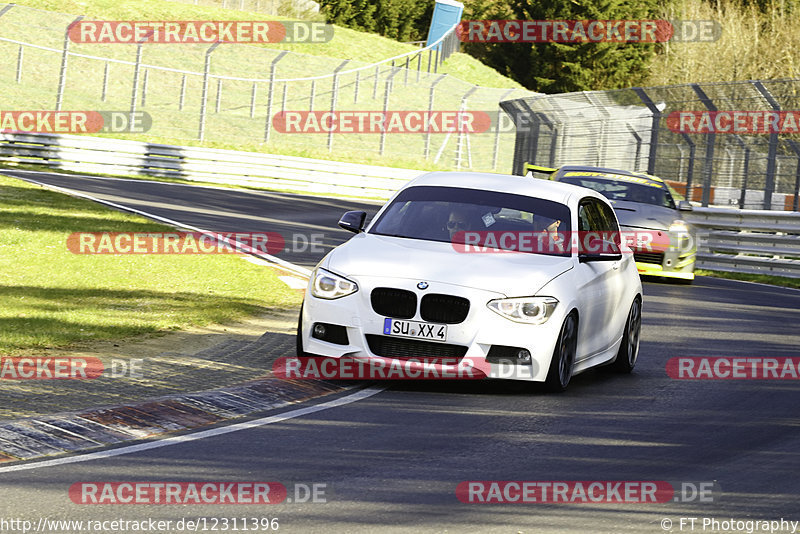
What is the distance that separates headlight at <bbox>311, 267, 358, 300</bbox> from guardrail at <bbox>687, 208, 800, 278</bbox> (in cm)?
1507

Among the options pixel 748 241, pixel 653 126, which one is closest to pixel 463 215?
pixel 748 241

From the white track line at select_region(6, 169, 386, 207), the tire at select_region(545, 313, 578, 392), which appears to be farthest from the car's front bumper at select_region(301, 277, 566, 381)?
the white track line at select_region(6, 169, 386, 207)

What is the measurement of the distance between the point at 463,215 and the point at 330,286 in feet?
4.67

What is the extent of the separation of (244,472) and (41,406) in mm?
1853

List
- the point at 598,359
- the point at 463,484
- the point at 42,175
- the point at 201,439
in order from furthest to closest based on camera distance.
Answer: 1. the point at 42,175
2. the point at 598,359
3. the point at 201,439
4. the point at 463,484

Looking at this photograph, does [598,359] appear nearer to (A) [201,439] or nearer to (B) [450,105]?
(A) [201,439]

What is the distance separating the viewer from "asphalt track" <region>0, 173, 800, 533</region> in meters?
6.03

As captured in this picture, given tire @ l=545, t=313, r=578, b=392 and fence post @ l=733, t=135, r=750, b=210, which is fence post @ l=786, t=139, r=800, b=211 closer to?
fence post @ l=733, t=135, r=750, b=210

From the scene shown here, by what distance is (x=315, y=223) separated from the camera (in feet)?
82.2

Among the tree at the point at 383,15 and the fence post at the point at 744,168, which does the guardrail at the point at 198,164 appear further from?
the tree at the point at 383,15

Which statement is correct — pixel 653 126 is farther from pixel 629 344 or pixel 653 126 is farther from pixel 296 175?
pixel 629 344

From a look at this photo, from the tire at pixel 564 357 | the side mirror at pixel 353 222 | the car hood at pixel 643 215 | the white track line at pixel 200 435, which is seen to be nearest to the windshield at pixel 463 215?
the side mirror at pixel 353 222

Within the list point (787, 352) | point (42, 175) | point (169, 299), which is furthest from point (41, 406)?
point (42, 175)

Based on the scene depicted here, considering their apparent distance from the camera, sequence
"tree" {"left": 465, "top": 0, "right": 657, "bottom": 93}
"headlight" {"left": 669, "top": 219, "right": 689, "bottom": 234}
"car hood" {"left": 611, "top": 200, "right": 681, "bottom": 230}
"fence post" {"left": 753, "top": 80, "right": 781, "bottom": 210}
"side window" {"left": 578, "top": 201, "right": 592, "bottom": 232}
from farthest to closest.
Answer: "tree" {"left": 465, "top": 0, "right": 657, "bottom": 93} < "fence post" {"left": 753, "top": 80, "right": 781, "bottom": 210} < "headlight" {"left": 669, "top": 219, "right": 689, "bottom": 234} < "car hood" {"left": 611, "top": 200, "right": 681, "bottom": 230} < "side window" {"left": 578, "top": 201, "right": 592, "bottom": 232}
